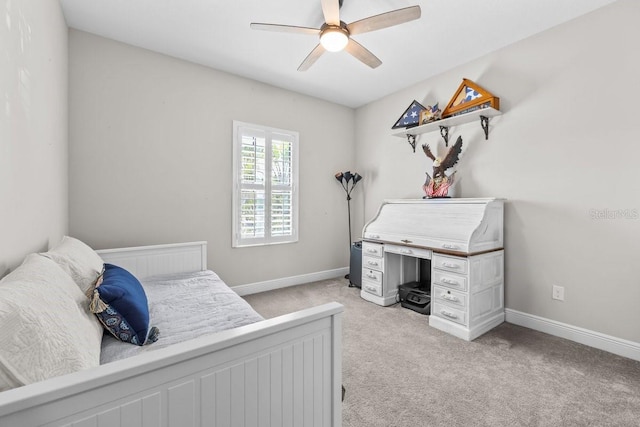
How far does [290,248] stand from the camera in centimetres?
386

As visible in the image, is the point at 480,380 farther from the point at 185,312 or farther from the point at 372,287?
the point at 185,312

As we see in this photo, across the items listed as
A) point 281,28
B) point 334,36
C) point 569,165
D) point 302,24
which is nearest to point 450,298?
point 569,165

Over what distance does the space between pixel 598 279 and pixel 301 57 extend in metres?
3.29

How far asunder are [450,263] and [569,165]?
Answer: 126cm

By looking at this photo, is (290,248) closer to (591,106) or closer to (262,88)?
(262,88)

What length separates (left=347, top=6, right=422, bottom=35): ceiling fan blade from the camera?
1823mm

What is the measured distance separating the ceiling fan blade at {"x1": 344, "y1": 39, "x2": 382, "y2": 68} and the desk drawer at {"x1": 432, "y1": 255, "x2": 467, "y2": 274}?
1.80 metres

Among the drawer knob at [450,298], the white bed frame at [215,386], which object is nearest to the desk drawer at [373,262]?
→ the drawer knob at [450,298]

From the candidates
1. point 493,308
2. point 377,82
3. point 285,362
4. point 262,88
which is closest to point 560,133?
point 493,308

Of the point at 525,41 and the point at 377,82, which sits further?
the point at 377,82

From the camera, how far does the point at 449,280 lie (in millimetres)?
2506

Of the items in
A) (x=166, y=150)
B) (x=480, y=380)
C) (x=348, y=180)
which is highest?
(x=166, y=150)

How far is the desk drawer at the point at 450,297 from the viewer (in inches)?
94.7

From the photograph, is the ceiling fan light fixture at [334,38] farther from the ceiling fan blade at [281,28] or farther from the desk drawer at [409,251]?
the desk drawer at [409,251]
